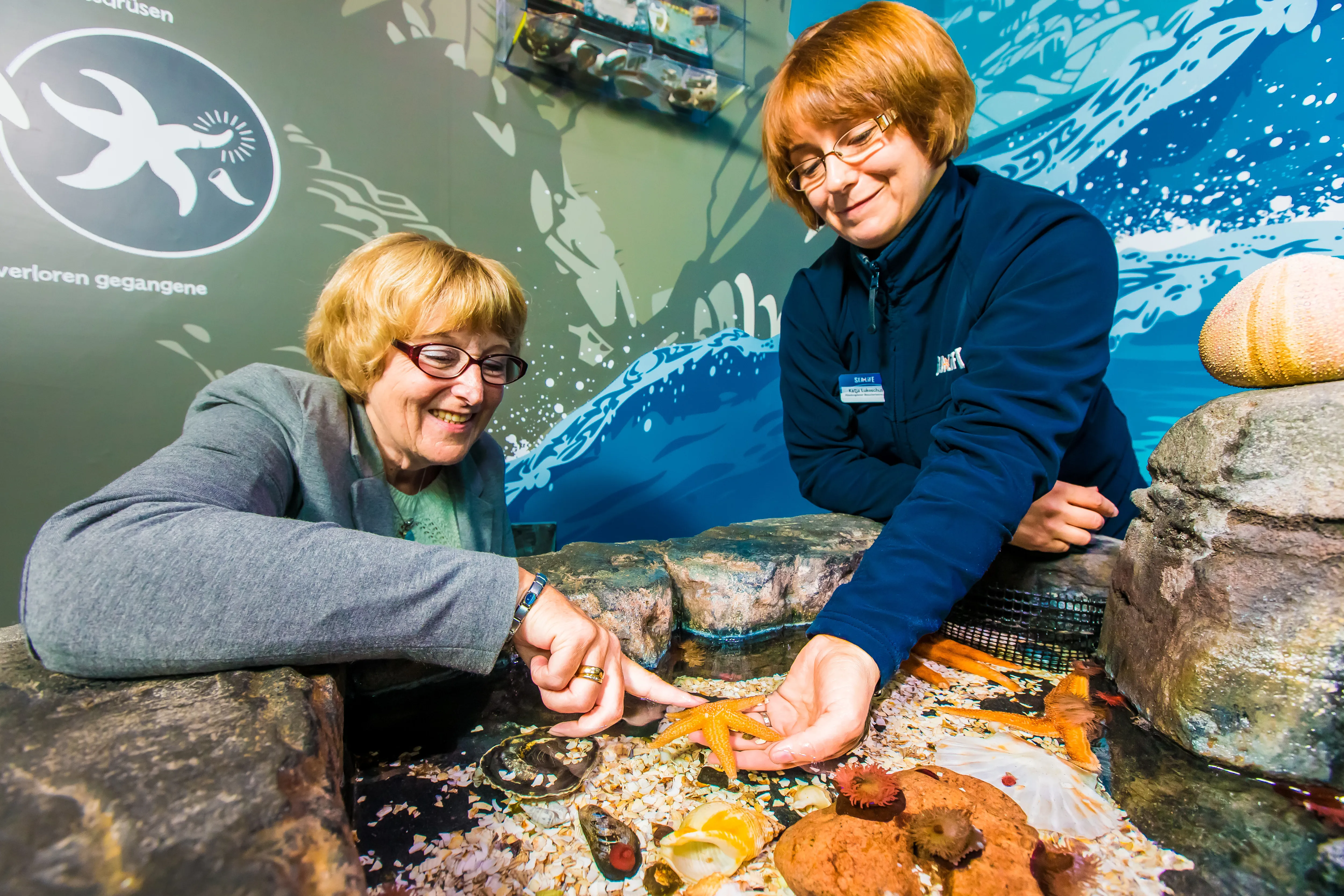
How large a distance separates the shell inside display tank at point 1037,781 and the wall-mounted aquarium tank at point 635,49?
3.44m

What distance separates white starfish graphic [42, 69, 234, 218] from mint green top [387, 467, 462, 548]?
1.80m

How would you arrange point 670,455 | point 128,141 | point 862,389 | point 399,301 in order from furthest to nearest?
point 670,455, point 128,141, point 862,389, point 399,301

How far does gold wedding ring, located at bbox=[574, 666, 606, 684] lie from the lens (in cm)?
113

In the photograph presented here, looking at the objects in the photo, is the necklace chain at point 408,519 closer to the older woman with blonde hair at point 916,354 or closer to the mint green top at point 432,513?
the mint green top at point 432,513

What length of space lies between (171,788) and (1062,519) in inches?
80.0

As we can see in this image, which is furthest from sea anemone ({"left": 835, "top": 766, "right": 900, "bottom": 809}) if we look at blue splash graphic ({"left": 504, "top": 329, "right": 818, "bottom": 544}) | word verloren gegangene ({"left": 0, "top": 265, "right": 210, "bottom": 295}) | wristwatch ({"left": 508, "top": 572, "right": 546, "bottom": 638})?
word verloren gegangene ({"left": 0, "top": 265, "right": 210, "bottom": 295})

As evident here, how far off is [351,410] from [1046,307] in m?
1.72

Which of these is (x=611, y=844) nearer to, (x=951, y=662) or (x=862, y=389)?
(x=951, y=662)

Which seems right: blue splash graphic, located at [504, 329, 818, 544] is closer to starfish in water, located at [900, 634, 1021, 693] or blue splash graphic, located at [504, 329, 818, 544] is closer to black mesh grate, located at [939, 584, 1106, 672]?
black mesh grate, located at [939, 584, 1106, 672]

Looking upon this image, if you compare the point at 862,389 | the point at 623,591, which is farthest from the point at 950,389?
the point at 623,591

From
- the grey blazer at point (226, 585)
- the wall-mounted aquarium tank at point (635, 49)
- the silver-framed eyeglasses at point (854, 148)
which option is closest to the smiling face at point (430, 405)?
the grey blazer at point (226, 585)

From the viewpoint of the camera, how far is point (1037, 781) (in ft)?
3.65

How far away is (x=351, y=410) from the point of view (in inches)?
60.4

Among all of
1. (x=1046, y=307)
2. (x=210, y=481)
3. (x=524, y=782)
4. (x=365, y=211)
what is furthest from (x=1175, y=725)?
(x=365, y=211)
